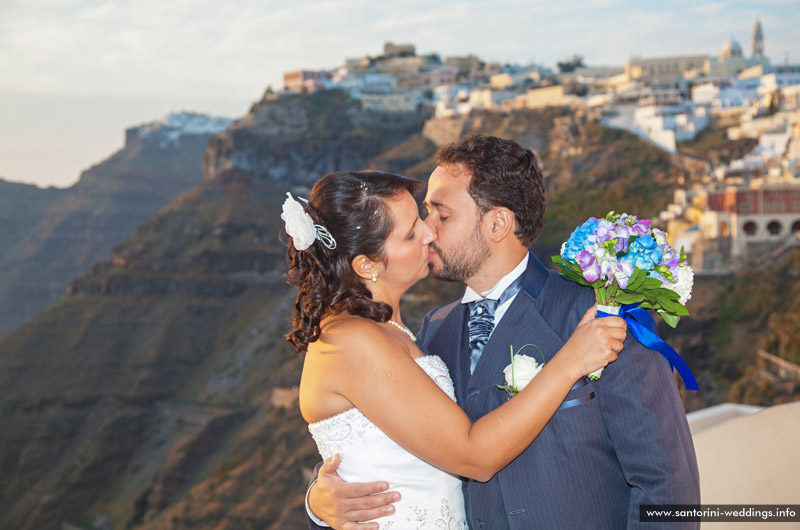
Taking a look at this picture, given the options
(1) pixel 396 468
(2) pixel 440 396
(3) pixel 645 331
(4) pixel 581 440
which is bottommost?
(1) pixel 396 468

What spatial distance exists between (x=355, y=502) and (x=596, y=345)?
1.42 m

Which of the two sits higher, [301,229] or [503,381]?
[301,229]

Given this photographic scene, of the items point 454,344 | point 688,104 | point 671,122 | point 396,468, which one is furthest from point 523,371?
point 688,104

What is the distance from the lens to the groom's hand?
144 inches

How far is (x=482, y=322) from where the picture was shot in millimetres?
3826

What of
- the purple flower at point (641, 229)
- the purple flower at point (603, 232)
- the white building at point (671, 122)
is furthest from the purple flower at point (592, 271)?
the white building at point (671, 122)

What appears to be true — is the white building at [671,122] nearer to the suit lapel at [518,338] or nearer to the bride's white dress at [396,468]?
the suit lapel at [518,338]

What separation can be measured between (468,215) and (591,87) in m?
76.4

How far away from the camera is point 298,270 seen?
3.80 m

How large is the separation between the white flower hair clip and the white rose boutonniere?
1.05m

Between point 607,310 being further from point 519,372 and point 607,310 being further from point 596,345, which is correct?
point 519,372

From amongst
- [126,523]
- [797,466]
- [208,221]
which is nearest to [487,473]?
[797,466]

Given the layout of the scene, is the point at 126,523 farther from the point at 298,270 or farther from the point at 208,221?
the point at 298,270

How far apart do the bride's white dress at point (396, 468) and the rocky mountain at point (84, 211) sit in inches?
5548
